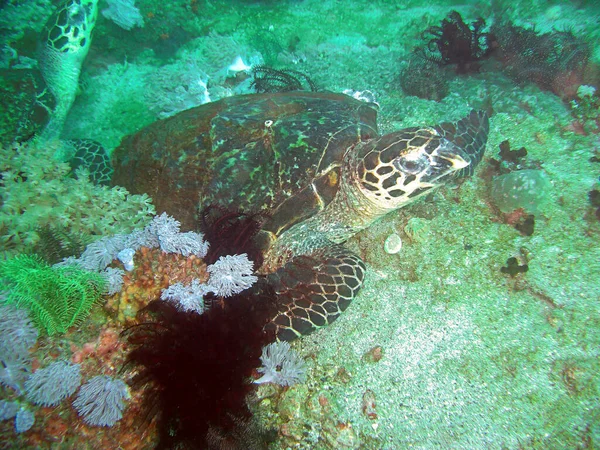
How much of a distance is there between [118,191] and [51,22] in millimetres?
6149

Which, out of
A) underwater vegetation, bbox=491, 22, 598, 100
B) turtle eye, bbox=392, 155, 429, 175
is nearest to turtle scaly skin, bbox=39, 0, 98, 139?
turtle eye, bbox=392, 155, 429, 175

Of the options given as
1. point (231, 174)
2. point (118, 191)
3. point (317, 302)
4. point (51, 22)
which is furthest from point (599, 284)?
point (51, 22)

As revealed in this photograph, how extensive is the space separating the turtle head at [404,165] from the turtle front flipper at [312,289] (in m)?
0.79

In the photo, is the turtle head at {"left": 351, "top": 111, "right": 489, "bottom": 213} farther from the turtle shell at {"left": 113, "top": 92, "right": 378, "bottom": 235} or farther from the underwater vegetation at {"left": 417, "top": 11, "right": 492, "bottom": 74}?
the underwater vegetation at {"left": 417, "top": 11, "right": 492, "bottom": 74}

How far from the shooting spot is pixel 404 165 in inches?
122

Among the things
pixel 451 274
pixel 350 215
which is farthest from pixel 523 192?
pixel 350 215

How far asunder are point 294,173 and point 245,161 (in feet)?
1.88

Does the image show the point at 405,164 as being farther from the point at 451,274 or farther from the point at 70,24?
the point at 70,24

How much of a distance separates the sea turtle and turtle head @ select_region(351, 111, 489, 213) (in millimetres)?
10

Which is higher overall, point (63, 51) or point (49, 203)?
point (63, 51)

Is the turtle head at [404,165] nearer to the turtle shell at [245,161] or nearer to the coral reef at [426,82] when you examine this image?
the turtle shell at [245,161]

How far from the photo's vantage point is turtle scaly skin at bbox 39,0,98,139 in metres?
6.26

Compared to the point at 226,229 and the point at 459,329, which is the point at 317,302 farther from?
the point at 459,329

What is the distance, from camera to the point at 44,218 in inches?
105
